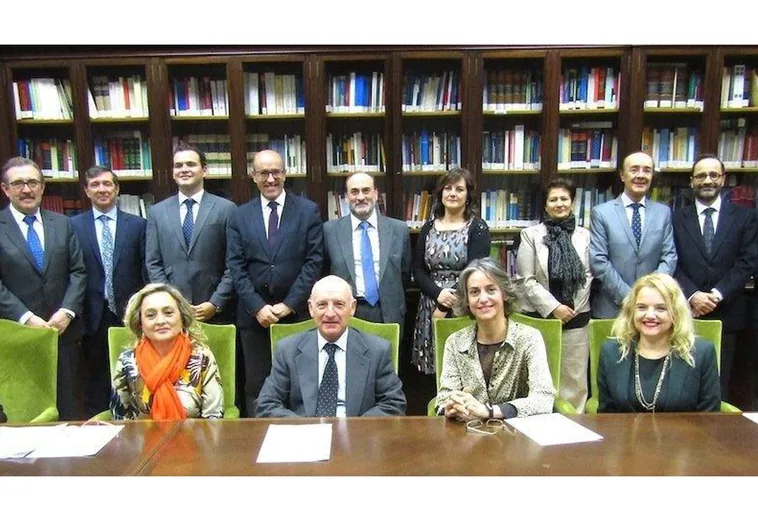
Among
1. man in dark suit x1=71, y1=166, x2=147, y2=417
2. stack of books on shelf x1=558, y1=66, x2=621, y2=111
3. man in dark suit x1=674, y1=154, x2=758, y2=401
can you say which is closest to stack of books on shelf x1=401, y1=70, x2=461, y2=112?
stack of books on shelf x1=558, y1=66, x2=621, y2=111

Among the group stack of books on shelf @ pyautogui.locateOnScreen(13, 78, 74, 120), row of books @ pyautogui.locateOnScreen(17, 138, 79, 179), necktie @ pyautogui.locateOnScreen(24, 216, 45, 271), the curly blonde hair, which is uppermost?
stack of books on shelf @ pyautogui.locateOnScreen(13, 78, 74, 120)

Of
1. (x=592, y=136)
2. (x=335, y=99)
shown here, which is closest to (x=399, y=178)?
(x=335, y=99)

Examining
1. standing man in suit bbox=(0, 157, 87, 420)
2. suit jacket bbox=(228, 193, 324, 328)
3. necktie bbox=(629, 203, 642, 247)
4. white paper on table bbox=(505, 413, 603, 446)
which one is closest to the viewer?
white paper on table bbox=(505, 413, 603, 446)

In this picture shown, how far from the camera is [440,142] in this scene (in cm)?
402

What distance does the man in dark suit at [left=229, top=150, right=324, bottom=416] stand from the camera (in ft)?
10.7

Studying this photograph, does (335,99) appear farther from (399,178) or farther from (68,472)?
(68,472)

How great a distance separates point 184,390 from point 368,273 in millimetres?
1265

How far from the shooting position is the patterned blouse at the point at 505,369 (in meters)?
2.31

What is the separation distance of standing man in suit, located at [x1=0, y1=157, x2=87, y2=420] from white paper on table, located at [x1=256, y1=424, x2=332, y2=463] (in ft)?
6.02

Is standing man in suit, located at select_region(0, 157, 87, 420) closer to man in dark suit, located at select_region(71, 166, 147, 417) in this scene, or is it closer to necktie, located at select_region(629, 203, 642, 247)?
man in dark suit, located at select_region(71, 166, 147, 417)

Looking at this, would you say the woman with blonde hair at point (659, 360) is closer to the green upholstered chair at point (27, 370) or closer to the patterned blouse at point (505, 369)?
the patterned blouse at point (505, 369)

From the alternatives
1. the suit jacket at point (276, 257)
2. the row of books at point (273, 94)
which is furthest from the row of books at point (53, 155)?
the suit jacket at point (276, 257)

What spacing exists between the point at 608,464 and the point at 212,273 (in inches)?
92.7

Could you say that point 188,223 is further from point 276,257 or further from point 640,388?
point 640,388
